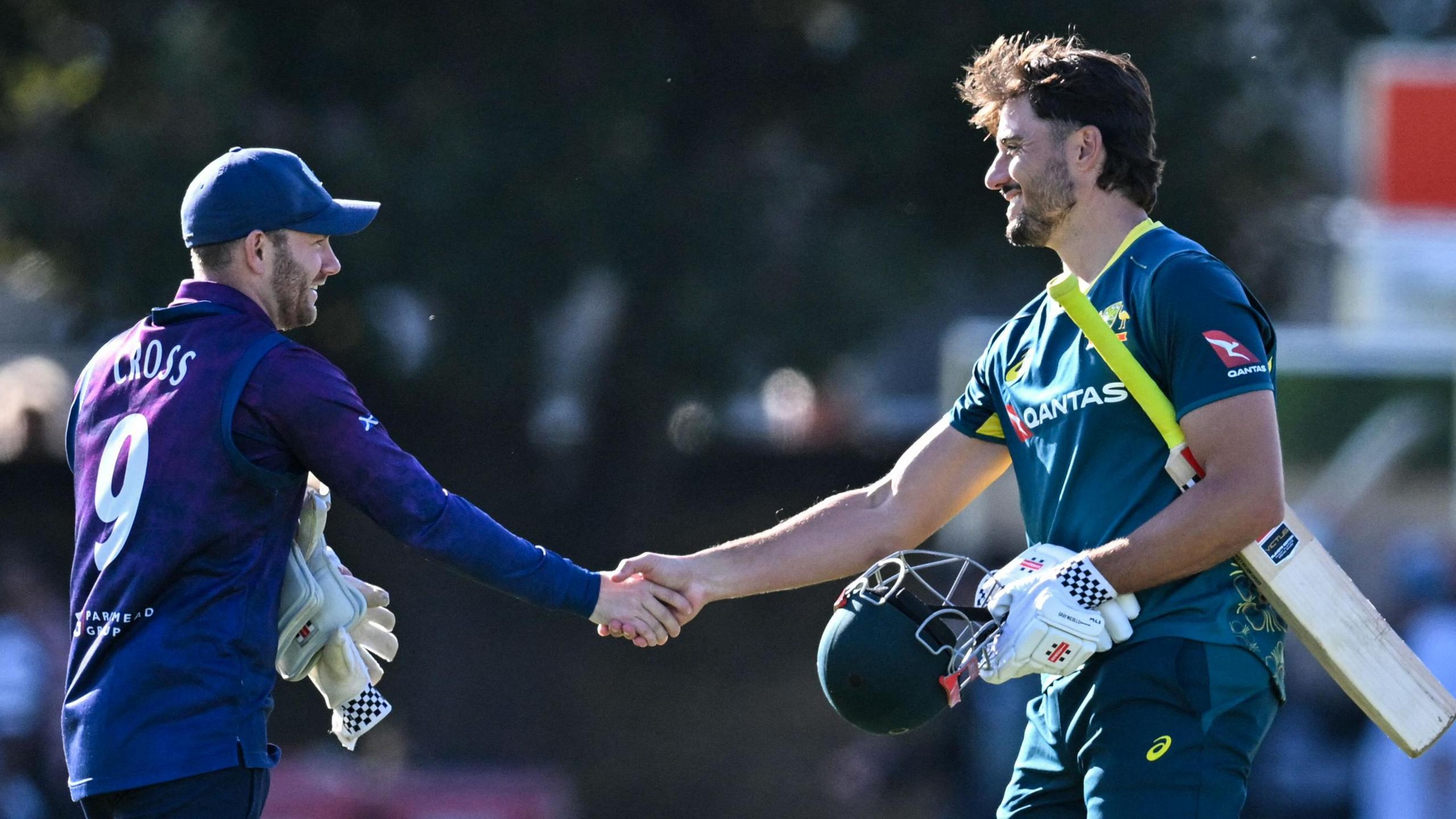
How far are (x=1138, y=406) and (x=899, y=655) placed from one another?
2.63 ft

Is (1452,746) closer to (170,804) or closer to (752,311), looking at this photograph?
(752,311)

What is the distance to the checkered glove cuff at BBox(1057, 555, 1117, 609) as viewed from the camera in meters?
4.03

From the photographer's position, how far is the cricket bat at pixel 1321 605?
4.06 metres

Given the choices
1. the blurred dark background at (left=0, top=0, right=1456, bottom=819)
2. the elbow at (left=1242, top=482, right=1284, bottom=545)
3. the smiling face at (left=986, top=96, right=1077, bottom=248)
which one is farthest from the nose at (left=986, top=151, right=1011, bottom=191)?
the blurred dark background at (left=0, top=0, right=1456, bottom=819)

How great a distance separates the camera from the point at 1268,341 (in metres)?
4.16

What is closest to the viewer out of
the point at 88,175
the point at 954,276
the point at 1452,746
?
the point at 1452,746

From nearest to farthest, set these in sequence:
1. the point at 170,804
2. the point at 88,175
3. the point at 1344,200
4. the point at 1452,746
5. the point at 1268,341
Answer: the point at 170,804 < the point at 1268,341 < the point at 1452,746 < the point at 88,175 < the point at 1344,200

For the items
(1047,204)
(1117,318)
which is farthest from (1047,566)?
(1047,204)

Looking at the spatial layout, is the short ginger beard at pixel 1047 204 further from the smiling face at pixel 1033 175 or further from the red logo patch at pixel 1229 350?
the red logo patch at pixel 1229 350

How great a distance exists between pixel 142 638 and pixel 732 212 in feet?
25.7

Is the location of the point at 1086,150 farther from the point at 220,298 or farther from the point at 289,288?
the point at 220,298

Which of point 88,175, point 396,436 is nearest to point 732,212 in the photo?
point 396,436

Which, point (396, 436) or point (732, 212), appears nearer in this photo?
point (732, 212)

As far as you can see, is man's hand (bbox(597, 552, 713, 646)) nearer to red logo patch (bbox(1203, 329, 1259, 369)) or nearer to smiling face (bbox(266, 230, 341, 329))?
smiling face (bbox(266, 230, 341, 329))
